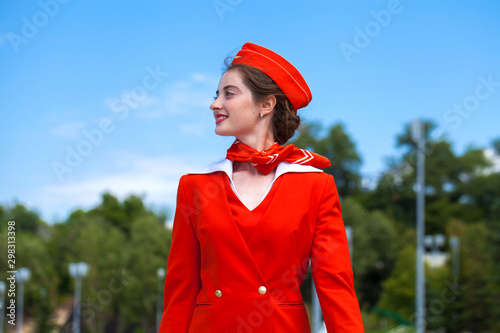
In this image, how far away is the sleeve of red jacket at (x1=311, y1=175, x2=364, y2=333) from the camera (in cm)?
228

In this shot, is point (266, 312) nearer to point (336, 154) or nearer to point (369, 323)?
point (369, 323)

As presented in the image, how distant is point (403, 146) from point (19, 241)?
31608 millimetres

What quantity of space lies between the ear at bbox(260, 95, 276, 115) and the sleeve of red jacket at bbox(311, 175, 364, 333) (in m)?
0.40

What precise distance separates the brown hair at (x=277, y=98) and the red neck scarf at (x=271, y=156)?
0.10 metres

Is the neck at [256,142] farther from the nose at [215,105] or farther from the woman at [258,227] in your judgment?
the nose at [215,105]

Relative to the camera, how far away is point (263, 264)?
2359 mm

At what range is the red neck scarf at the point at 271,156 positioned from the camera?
246cm

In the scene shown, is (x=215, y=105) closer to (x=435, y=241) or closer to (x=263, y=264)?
(x=263, y=264)

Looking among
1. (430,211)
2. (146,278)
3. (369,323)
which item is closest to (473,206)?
(430,211)

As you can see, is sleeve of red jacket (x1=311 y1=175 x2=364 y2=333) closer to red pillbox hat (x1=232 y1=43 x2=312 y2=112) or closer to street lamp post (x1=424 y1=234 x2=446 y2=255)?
red pillbox hat (x1=232 y1=43 x2=312 y2=112)

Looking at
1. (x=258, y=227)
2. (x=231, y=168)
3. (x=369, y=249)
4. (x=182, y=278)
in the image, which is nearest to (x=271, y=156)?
(x=231, y=168)

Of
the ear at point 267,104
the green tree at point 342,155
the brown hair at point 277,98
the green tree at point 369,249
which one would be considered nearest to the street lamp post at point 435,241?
the green tree at point 369,249

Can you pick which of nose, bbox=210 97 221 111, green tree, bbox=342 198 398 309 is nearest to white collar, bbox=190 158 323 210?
nose, bbox=210 97 221 111

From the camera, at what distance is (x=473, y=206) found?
49.4 metres
